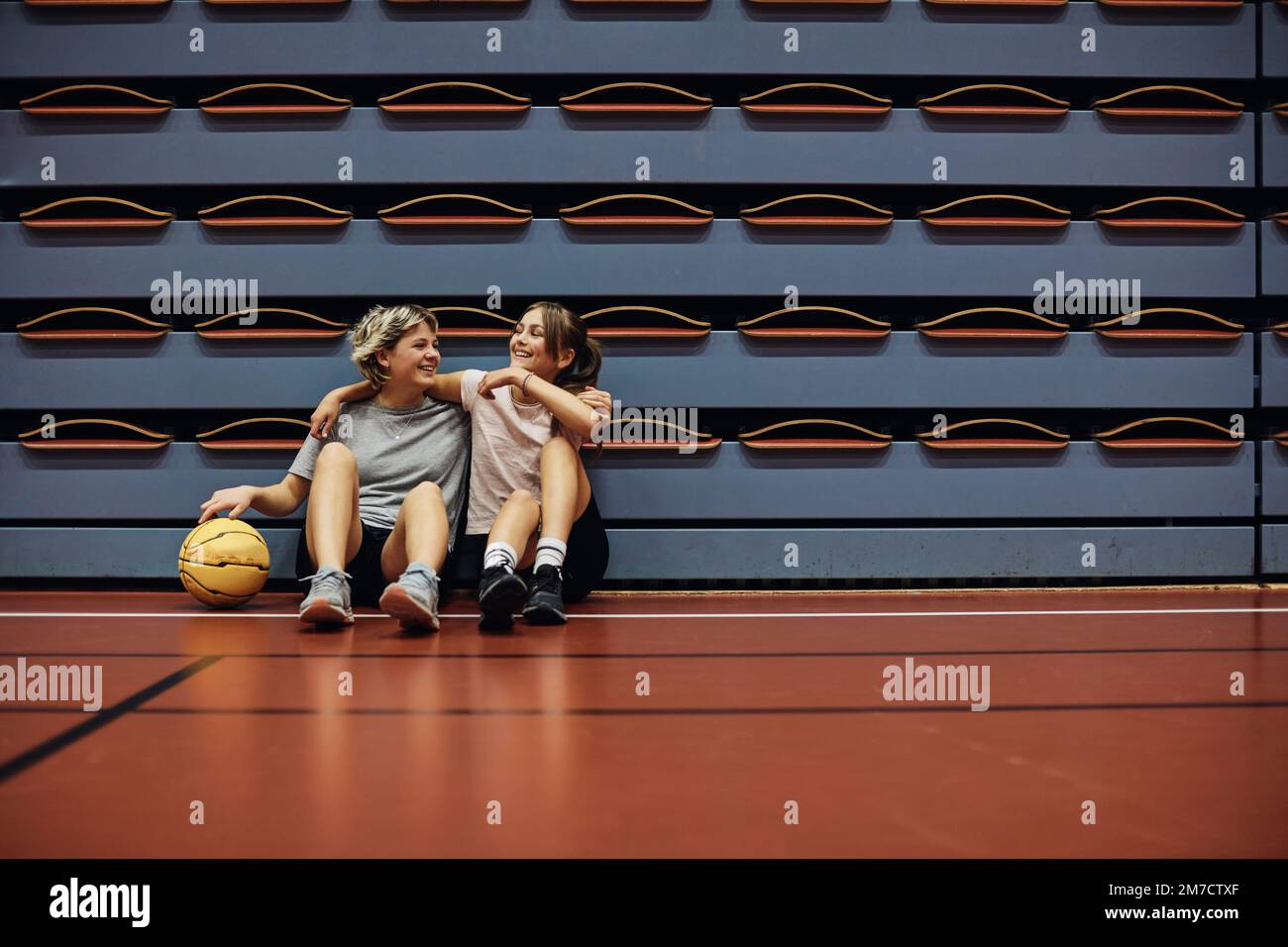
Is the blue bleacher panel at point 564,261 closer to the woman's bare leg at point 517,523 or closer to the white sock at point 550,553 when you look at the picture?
the woman's bare leg at point 517,523

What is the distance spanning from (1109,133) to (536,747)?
265 cm

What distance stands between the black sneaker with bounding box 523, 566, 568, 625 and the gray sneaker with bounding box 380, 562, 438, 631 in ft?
0.72

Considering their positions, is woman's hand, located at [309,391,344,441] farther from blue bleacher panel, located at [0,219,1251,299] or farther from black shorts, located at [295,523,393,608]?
blue bleacher panel, located at [0,219,1251,299]

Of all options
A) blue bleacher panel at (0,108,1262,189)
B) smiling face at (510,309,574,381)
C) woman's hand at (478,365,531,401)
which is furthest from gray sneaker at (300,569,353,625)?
blue bleacher panel at (0,108,1262,189)

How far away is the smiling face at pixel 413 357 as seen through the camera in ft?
8.21

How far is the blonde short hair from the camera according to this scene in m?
2.49

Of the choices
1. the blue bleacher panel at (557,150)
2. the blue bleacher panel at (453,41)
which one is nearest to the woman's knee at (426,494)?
the blue bleacher panel at (557,150)

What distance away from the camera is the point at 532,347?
252cm

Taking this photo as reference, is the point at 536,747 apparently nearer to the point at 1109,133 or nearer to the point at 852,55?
the point at 852,55

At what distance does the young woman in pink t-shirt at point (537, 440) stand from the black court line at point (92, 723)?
741 millimetres

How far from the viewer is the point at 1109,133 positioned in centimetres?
289

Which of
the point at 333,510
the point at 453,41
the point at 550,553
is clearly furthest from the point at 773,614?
the point at 453,41

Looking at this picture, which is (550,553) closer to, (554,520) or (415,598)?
(554,520)
